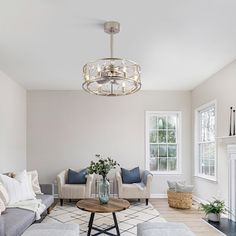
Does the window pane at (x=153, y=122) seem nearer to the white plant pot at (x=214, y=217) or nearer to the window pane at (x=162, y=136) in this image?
the window pane at (x=162, y=136)

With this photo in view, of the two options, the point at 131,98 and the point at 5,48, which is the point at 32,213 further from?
the point at 131,98

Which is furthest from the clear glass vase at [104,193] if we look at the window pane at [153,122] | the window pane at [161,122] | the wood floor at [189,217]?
the window pane at [161,122]

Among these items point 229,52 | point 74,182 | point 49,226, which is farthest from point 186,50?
point 74,182

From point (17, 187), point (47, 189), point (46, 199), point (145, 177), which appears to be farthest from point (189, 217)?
point (17, 187)

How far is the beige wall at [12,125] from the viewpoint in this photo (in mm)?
5219

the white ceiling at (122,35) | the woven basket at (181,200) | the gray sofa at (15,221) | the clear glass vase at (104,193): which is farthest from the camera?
the woven basket at (181,200)

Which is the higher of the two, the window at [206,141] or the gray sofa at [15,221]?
the window at [206,141]

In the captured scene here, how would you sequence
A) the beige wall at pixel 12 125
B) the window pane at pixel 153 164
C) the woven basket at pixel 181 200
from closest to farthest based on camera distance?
the beige wall at pixel 12 125, the woven basket at pixel 181 200, the window pane at pixel 153 164

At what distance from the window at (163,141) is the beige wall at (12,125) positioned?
3007 millimetres

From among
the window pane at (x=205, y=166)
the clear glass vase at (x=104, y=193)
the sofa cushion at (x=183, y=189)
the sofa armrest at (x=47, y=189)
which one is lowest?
the sofa cushion at (x=183, y=189)

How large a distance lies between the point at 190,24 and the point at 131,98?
12.6 ft

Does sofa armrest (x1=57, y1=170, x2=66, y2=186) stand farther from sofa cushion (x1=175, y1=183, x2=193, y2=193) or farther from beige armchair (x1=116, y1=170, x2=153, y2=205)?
sofa cushion (x1=175, y1=183, x2=193, y2=193)

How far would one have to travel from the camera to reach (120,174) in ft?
20.8

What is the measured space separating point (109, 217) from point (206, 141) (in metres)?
2.71
